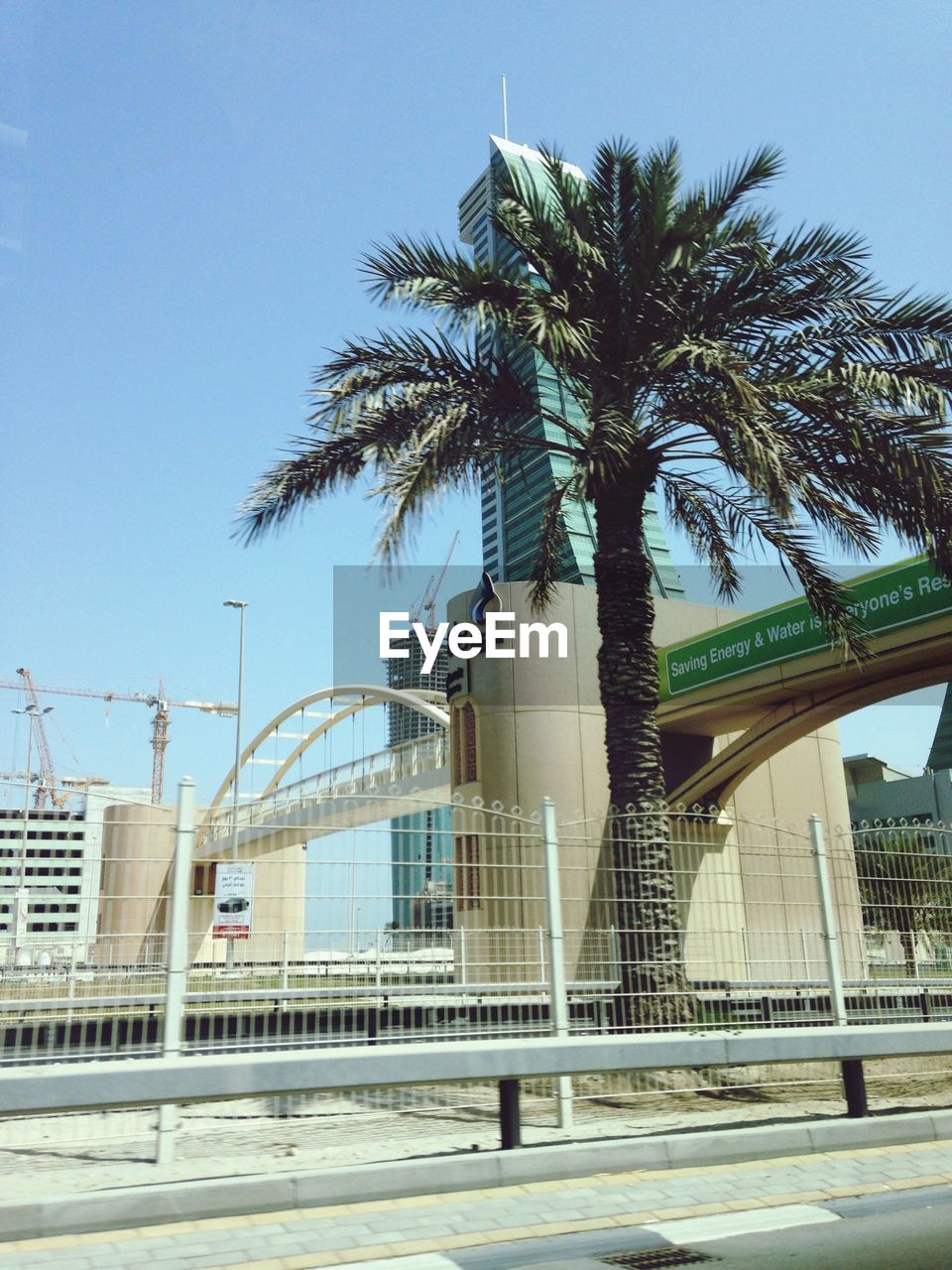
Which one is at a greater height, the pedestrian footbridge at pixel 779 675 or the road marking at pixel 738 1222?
the pedestrian footbridge at pixel 779 675

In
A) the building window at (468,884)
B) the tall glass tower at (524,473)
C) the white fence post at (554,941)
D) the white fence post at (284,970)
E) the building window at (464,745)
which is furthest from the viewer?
the building window at (464,745)

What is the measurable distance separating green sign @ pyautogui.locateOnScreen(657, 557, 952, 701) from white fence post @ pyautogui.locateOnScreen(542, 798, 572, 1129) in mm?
9373

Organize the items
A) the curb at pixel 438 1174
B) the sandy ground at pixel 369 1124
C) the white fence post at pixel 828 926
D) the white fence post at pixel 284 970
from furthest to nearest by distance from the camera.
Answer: the white fence post at pixel 828 926 < the white fence post at pixel 284 970 < the sandy ground at pixel 369 1124 < the curb at pixel 438 1174

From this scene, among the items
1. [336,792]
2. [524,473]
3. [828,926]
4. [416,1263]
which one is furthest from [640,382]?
[336,792]

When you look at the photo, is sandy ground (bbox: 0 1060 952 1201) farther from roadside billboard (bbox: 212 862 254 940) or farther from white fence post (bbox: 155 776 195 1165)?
roadside billboard (bbox: 212 862 254 940)

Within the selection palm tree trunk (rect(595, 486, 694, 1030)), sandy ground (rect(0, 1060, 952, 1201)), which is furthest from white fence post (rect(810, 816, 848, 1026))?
palm tree trunk (rect(595, 486, 694, 1030))

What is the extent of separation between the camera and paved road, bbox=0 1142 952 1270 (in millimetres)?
5414

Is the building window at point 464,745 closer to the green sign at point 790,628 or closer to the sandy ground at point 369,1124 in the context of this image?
the green sign at point 790,628

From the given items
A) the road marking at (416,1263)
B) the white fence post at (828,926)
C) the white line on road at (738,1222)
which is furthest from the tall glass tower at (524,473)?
the road marking at (416,1263)

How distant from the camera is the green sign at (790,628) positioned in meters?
18.5

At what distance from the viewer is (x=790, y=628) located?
21.2 metres

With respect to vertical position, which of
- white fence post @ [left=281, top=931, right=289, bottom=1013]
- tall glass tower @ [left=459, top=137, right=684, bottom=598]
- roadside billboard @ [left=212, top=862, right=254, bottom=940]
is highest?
tall glass tower @ [left=459, top=137, right=684, bottom=598]

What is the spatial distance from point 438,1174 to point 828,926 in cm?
409

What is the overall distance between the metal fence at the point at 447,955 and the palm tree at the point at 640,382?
231 cm
